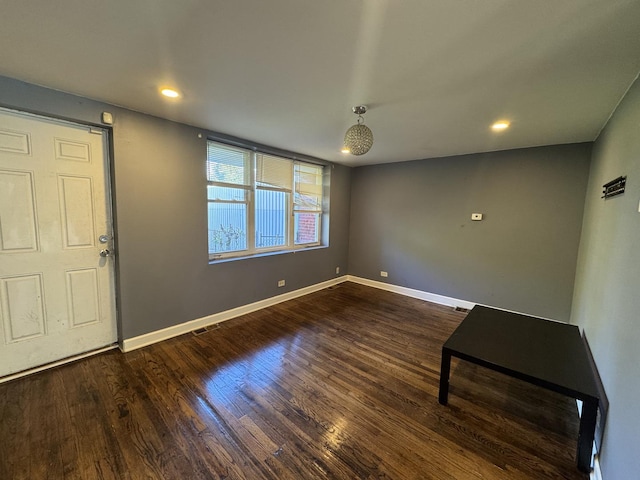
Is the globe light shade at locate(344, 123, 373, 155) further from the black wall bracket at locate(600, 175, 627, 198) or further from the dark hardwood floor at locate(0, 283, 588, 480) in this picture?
the dark hardwood floor at locate(0, 283, 588, 480)

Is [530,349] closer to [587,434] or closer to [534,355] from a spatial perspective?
[534,355]

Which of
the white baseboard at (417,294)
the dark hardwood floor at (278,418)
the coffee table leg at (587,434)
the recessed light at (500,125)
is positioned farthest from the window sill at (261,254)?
the coffee table leg at (587,434)

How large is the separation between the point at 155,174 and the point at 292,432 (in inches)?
103

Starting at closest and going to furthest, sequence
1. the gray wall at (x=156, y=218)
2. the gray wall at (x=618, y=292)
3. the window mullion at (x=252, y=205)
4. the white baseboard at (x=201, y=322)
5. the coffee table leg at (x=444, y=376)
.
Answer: the gray wall at (x=618, y=292), the coffee table leg at (x=444, y=376), the gray wall at (x=156, y=218), the white baseboard at (x=201, y=322), the window mullion at (x=252, y=205)

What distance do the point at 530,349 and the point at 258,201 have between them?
10.9 ft

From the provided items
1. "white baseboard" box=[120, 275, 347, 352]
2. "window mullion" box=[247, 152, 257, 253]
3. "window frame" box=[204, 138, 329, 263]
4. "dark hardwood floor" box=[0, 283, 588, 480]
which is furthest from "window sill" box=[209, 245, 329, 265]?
"dark hardwood floor" box=[0, 283, 588, 480]

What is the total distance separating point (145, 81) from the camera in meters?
1.88

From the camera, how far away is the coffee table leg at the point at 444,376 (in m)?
1.93

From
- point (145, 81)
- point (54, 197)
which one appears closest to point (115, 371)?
point (54, 197)

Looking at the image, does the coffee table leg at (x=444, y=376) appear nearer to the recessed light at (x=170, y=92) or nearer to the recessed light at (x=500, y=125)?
the recessed light at (x=500, y=125)

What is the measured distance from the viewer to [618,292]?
4.93ft

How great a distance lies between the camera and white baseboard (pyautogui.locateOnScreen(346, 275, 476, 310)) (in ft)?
13.2

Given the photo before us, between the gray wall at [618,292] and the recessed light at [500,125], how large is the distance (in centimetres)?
73

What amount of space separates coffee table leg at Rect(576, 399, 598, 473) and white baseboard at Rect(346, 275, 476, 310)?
2.51 metres
